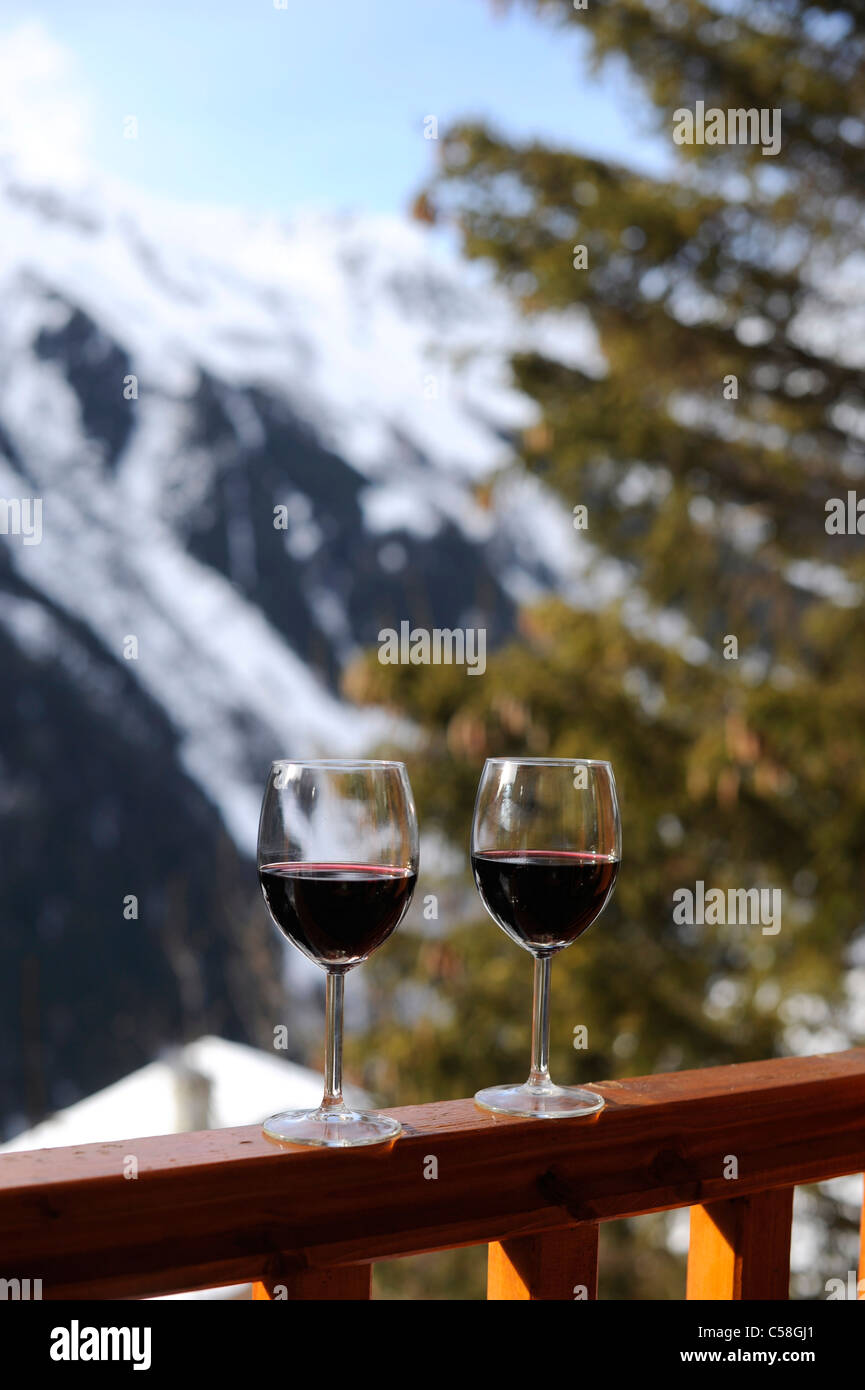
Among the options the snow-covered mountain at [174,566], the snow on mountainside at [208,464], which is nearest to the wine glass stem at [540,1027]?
the snow-covered mountain at [174,566]

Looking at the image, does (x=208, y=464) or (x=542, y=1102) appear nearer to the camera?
(x=542, y=1102)

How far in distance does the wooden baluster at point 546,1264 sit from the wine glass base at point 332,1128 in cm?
11

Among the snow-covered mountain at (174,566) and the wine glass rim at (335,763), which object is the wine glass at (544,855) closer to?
the wine glass rim at (335,763)

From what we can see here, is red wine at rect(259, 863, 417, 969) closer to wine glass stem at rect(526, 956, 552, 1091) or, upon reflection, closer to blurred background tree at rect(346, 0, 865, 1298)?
wine glass stem at rect(526, 956, 552, 1091)

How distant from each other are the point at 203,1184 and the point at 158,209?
1698cm

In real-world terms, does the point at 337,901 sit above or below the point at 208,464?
below

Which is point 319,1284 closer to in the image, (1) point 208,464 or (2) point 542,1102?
(2) point 542,1102

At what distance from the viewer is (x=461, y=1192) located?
73 cm

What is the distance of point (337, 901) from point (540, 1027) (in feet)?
0.53

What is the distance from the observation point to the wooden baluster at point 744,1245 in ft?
2.78

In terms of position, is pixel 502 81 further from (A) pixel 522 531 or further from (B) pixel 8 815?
(B) pixel 8 815

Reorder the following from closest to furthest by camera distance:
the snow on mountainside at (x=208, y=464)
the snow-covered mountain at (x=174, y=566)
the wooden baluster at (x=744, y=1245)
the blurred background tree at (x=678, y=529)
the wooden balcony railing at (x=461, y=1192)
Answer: the wooden balcony railing at (x=461, y=1192), the wooden baluster at (x=744, y=1245), the blurred background tree at (x=678, y=529), the snow-covered mountain at (x=174, y=566), the snow on mountainside at (x=208, y=464)

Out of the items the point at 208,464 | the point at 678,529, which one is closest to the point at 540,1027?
the point at 678,529

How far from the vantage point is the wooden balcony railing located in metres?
0.62
